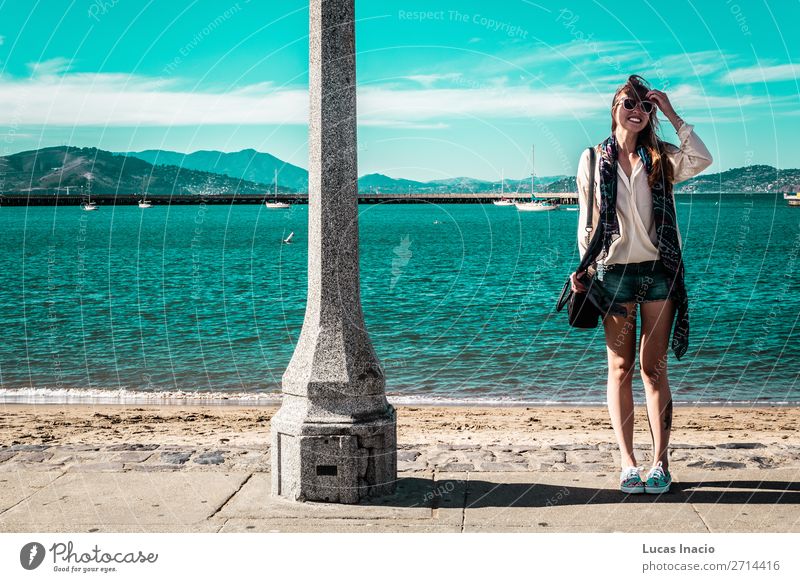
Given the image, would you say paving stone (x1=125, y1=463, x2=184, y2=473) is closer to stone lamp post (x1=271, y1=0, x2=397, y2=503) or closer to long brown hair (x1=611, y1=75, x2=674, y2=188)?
stone lamp post (x1=271, y1=0, x2=397, y2=503)

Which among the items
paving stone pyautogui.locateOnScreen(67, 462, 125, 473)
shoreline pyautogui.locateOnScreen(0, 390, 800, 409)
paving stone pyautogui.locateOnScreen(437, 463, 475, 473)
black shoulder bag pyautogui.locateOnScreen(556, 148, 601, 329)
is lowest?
shoreline pyautogui.locateOnScreen(0, 390, 800, 409)

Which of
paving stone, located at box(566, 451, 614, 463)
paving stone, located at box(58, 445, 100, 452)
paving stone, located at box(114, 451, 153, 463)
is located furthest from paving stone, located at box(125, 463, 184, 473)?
paving stone, located at box(566, 451, 614, 463)

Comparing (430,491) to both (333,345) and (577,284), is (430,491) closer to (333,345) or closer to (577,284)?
(333,345)

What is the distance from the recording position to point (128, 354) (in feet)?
63.1

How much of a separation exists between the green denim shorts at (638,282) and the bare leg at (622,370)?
8 centimetres

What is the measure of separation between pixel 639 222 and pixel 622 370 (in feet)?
3.01

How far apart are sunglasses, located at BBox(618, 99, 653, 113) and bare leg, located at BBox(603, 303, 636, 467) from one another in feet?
3.79

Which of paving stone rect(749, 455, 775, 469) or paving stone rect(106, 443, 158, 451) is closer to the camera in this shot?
paving stone rect(749, 455, 775, 469)

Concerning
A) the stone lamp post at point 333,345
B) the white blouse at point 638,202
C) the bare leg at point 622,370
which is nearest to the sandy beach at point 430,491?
the stone lamp post at point 333,345

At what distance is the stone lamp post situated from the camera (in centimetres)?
541

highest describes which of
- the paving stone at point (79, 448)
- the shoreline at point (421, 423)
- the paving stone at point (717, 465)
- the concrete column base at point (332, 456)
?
the concrete column base at point (332, 456)

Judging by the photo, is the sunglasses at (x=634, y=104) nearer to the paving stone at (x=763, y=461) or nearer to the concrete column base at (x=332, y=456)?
the concrete column base at (x=332, y=456)

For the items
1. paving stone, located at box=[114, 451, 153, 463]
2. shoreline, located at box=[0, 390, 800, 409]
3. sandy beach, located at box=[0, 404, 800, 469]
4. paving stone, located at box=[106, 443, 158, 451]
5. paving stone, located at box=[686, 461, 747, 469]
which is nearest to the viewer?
paving stone, located at box=[686, 461, 747, 469]

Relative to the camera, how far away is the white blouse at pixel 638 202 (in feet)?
17.4
